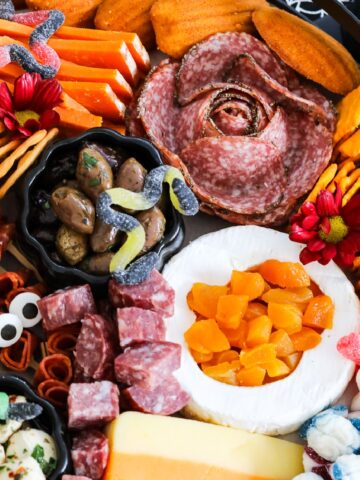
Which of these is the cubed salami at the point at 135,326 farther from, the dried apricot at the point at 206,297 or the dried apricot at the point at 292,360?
the dried apricot at the point at 292,360

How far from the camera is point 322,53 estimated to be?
3.03m

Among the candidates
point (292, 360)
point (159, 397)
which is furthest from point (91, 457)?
point (292, 360)

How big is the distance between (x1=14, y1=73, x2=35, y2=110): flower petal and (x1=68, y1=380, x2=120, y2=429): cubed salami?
39.6 inches

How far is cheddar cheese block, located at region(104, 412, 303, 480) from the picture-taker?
2465mm

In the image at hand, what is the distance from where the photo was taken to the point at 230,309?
2.63 m

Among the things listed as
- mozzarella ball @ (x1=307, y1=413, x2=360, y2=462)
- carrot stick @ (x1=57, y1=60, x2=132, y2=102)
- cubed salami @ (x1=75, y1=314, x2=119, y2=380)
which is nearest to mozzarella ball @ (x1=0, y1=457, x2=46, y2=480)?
cubed salami @ (x1=75, y1=314, x2=119, y2=380)

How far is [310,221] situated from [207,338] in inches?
21.1

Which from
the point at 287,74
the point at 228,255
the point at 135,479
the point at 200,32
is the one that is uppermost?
the point at 200,32

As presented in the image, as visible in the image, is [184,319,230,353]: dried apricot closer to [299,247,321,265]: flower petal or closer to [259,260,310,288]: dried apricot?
[259,260,310,288]: dried apricot

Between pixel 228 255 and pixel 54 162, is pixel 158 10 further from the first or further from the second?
pixel 228 255

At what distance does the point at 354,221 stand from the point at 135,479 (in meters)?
1.11

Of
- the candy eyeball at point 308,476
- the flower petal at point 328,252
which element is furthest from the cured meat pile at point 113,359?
the flower petal at point 328,252

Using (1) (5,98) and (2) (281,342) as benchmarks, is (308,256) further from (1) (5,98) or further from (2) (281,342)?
(1) (5,98)

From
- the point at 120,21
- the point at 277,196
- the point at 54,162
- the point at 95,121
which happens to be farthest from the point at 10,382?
the point at 120,21
